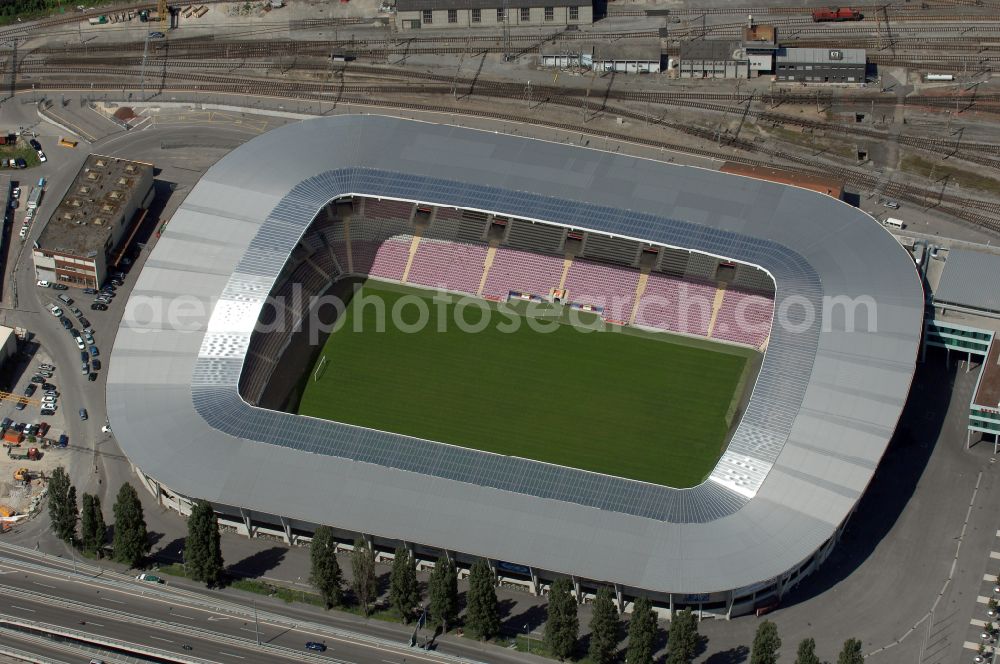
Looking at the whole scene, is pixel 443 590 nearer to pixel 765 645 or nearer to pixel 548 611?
pixel 548 611

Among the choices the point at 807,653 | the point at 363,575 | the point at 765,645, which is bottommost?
the point at 807,653

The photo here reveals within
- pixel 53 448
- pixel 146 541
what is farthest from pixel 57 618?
pixel 53 448

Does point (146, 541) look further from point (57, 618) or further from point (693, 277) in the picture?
point (693, 277)

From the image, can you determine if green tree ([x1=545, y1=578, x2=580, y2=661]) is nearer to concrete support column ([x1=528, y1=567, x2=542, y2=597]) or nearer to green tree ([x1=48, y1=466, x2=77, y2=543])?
concrete support column ([x1=528, y1=567, x2=542, y2=597])

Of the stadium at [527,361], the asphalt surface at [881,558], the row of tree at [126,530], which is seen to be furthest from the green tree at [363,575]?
the row of tree at [126,530]

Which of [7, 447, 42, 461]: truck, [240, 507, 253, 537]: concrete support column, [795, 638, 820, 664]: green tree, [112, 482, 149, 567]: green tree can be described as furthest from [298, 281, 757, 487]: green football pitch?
[7, 447, 42, 461]: truck

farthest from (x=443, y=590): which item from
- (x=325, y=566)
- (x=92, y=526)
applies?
(x=92, y=526)
